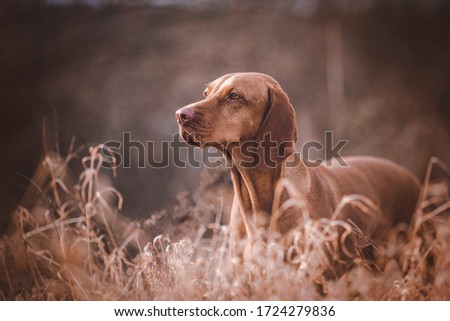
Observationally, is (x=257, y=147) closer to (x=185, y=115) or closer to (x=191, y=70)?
(x=185, y=115)

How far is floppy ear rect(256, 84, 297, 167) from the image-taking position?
3791mm

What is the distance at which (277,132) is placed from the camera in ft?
12.4

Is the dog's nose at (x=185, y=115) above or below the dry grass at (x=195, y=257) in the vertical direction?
above

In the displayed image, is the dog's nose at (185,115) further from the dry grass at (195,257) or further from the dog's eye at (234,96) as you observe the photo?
the dry grass at (195,257)

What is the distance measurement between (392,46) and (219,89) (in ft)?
5.32

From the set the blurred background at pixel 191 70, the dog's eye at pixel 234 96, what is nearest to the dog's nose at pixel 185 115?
the dog's eye at pixel 234 96

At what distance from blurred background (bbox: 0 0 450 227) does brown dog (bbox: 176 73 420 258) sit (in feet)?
2.52

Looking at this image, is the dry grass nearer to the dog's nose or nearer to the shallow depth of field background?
the shallow depth of field background

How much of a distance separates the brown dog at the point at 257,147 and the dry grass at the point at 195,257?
0.10 meters

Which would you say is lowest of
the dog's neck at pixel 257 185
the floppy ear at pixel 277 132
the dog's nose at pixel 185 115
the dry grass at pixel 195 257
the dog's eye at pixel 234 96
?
the dry grass at pixel 195 257

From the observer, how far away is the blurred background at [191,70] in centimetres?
453

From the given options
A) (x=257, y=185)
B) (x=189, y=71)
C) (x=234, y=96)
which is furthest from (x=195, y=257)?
(x=189, y=71)

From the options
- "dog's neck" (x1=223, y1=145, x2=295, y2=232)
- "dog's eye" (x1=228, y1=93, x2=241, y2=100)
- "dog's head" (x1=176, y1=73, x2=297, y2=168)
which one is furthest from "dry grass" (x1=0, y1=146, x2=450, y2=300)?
"dog's eye" (x1=228, y1=93, x2=241, y2=100)
